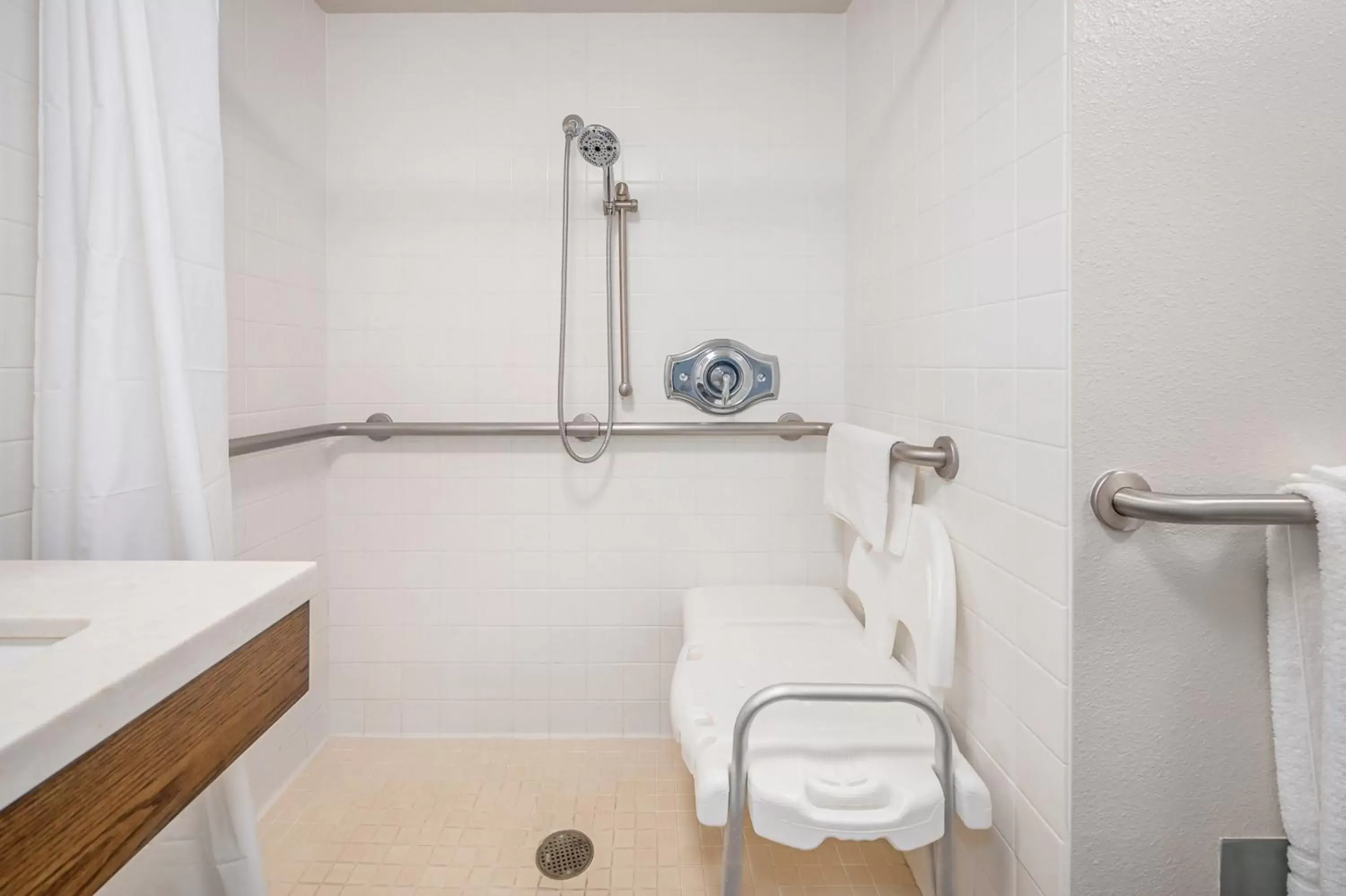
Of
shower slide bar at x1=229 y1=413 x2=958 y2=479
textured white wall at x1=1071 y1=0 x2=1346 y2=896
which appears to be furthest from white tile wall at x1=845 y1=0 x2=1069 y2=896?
shower slide bar at x1=229 y1=413 x2=958 y2=479

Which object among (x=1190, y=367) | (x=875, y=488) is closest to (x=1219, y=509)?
(x=1190, y=367)

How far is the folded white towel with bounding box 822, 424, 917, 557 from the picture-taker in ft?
4.52

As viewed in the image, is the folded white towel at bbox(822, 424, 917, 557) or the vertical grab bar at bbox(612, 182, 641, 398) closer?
the folded white towel at bbox(822, 424, 917, 557)

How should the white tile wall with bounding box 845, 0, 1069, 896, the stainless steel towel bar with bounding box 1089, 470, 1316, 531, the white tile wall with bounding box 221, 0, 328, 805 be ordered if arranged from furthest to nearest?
the white tile wall with bounding box 221, 0, 328, 805 → the white tile wall with bounding box 845, 0, 1069, 896 → the stainless steel towel bar with bounding box 1089, 470, 1316, 531

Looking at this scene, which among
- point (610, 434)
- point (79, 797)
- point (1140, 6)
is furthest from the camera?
point (610, 434)

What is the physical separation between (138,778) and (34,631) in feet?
0.83

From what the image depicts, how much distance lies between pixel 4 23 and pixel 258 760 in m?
1.51

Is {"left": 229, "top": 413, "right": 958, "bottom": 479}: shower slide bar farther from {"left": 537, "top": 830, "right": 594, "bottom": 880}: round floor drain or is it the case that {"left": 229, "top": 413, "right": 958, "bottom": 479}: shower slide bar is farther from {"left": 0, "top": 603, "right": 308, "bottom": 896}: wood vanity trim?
{"left": 0, "top": 603, "right": 308, "bottom": 896}: wood vanity trim

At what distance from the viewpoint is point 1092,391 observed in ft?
2.89

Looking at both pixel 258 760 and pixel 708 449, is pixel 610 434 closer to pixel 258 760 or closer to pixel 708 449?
pixel 708 449

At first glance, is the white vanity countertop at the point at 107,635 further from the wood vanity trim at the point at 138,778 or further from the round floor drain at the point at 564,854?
the round floor drain at the point at 564,854

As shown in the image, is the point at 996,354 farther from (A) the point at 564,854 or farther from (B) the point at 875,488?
(A) the point at 564,854

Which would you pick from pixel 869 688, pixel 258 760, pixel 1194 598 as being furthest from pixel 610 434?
pixel 1194 598

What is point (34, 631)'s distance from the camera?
658 millimetres
